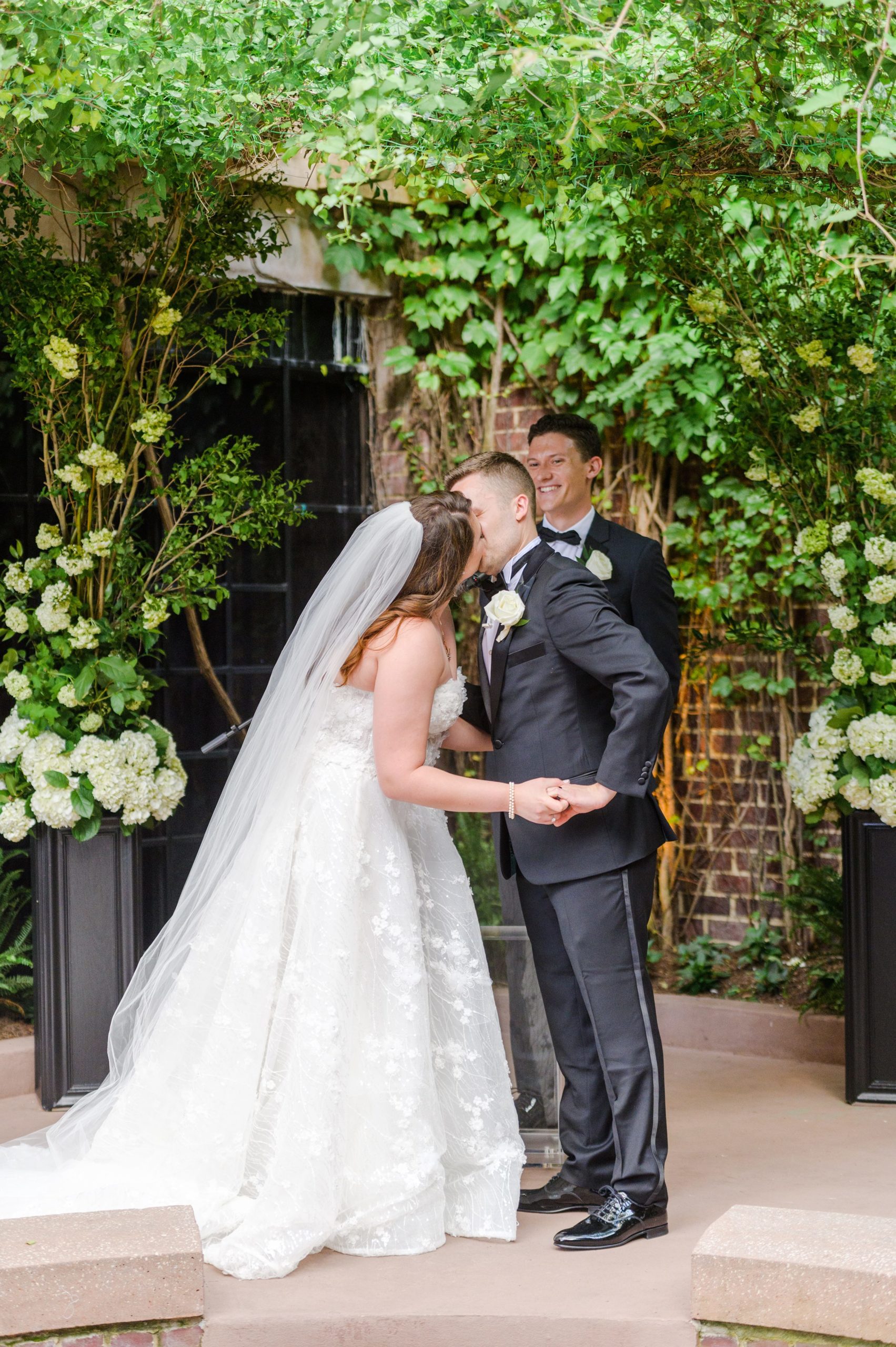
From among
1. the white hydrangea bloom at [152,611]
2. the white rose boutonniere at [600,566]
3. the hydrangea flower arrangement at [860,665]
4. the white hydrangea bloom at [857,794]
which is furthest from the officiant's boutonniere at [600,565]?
the white hydrangea bloom at [152,611]

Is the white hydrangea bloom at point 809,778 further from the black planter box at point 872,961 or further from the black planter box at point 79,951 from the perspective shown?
the black planter box at point 79,951

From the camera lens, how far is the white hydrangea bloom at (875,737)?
4156 millimetres

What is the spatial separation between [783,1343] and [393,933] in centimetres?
123

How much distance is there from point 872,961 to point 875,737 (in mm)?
732

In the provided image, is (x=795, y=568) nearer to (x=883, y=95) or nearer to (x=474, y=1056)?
(x=883, y=95)

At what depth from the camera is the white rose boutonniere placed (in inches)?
164

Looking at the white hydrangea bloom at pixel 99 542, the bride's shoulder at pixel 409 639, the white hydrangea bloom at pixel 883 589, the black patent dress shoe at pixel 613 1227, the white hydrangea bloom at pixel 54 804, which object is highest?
the white hydrangea bloom at pixel 99 542

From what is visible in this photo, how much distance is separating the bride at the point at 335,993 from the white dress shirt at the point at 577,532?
1044 millimetres

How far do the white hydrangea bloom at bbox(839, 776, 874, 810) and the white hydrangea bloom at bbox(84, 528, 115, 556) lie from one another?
8.09 feet

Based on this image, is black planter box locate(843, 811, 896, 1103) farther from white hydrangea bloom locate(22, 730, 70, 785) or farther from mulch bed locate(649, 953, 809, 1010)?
white hydrangea bloom locate(22, 730, 70, 785)

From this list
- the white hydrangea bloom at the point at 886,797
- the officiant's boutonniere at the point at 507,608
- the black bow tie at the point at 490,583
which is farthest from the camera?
the white hydrangea bloom at the point at 886,797

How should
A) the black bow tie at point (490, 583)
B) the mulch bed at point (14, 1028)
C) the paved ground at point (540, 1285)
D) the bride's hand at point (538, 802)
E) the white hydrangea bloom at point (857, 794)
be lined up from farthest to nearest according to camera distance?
the mulch bed at point (14, 1028), the white hydrangea bloom at point (857, 794), the black bow tie at point (490, 583), the bride's hand at point (538, 802), the paved ground at point (540, 1285)

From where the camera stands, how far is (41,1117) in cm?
423

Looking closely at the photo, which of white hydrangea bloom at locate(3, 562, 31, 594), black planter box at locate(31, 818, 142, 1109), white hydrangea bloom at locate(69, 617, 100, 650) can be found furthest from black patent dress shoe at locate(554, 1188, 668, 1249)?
white hydrangea bloom at locate(3, 562, 31, 594)
